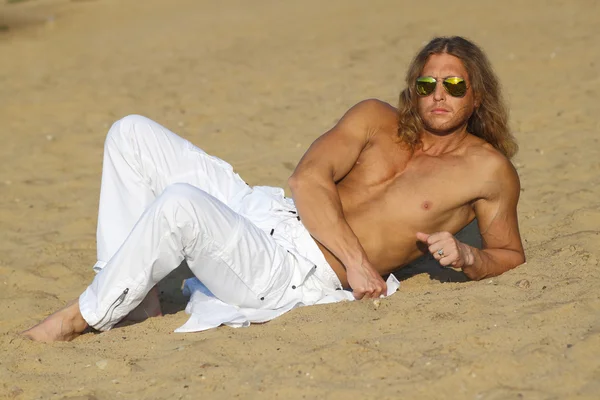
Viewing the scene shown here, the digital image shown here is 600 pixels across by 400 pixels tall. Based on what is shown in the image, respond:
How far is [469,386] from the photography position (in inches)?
116

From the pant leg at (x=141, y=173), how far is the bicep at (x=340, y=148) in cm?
47

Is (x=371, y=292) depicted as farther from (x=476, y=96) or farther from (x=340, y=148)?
(x=476, y=96)

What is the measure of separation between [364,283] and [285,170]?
2.23 m

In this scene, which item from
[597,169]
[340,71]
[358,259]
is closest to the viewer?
[358,259]

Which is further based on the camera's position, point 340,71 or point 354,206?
point 340,71

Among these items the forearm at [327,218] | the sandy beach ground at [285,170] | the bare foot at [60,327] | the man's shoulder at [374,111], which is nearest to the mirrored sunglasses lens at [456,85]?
the man's shoulder at [374,111]

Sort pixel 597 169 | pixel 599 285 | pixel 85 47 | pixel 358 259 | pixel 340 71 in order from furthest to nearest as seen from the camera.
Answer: pixel 85 47 < pixel 340 71 < pixel 597 169 < pixel 358 259 < pixel 599 285

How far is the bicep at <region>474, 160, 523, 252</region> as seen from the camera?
3.98 m

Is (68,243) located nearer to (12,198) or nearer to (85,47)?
(12,198)

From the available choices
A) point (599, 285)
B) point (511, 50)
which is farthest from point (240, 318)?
point (511, 50)

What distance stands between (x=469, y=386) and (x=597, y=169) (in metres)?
3.00

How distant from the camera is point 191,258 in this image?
12.2ft

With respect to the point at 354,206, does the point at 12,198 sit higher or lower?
lower

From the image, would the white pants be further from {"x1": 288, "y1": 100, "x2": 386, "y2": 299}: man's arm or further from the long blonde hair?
the long blonde hair
